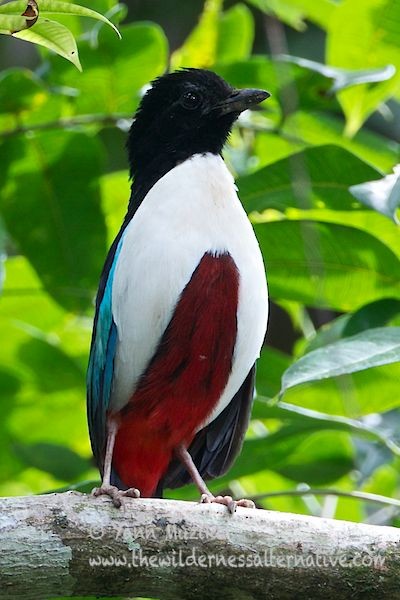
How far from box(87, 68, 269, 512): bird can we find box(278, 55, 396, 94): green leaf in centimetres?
24

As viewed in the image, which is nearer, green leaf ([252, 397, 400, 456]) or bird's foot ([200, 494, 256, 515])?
Result: bird's foot ([200, 494, 256, 515])

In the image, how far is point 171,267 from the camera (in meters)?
4.02

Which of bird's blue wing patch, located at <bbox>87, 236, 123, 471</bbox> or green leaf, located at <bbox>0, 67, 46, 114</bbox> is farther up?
green leaf, located at <bbox>0, 67, 46, 114</bbox>

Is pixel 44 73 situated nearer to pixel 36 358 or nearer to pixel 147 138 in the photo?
pixel 147 138

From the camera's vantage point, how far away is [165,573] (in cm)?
325

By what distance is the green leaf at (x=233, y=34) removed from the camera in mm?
5086

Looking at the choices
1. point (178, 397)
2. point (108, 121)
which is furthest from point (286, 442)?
point (108, 121)

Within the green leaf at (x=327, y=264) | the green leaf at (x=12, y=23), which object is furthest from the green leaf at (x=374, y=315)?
the green leaf at (x=12, y=23)

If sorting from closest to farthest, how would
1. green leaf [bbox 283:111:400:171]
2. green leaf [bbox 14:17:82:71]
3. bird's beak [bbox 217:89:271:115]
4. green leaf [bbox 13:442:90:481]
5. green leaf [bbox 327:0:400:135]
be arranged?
green leaf [bbox 14:17:82:71], bird's beak [bbox 217:89:271:115], green leaf [bbox 327:0:400:135], green leaf [bbox 13:442:90:481], green leaf [bbox 283:111:400:171]

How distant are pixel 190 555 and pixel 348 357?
0.76 metres

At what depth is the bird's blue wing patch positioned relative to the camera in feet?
13.7

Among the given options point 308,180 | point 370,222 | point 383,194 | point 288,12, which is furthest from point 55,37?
point 288,12

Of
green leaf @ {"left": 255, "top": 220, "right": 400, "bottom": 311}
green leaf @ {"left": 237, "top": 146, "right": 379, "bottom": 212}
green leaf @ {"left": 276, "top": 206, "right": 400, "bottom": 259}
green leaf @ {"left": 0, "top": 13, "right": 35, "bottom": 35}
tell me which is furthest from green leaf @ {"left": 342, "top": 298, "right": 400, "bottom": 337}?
green leaf @ {"left": 0, "top": 13, "right": 35, "bottom": 35}

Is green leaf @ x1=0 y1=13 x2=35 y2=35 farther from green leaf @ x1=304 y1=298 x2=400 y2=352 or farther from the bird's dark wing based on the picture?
the bird's dark wing
